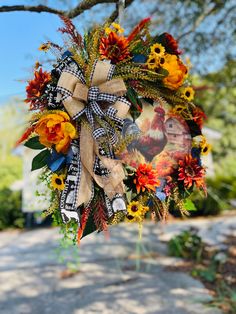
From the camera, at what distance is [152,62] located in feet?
3.88

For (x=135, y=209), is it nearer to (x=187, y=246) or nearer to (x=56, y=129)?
(x=56, y=129)

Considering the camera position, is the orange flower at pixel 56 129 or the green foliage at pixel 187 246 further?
the green foliage at pixel 187 246

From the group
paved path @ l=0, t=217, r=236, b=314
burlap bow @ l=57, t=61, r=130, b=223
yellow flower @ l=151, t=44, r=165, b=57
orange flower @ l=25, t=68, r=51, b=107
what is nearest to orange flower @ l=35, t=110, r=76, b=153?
burlap bow @ l=57, t=61, r=130, b=223

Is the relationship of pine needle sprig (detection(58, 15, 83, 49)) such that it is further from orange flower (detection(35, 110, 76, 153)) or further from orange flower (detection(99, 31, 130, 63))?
orange flower (detection(35, 110, 76, 153))

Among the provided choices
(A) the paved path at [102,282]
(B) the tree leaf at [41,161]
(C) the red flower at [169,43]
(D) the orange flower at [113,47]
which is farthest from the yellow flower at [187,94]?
(A) the paved path at [102,282]

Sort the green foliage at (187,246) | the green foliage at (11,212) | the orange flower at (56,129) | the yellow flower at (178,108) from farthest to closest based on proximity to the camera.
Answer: the green foliage at (11,212), the green foliage at (187,246), the yellow flower at (178,108), the orange flower at (56,129)

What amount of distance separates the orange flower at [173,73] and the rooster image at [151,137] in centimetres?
8

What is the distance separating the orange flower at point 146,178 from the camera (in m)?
1.11

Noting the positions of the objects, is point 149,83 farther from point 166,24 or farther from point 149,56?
point 166,24

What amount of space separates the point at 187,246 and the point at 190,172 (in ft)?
14.1

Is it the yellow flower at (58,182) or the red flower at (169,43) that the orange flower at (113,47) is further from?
the yellow flower at (58,182)

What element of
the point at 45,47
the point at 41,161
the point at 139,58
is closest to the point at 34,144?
the point at 41,161

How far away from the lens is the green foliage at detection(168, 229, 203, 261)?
517cm

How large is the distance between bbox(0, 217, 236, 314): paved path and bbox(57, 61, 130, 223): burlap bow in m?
2.64
